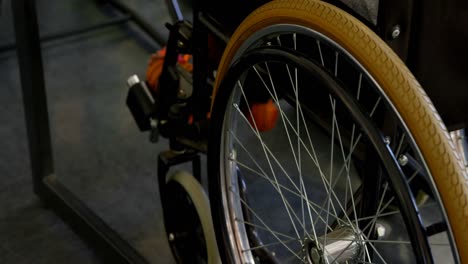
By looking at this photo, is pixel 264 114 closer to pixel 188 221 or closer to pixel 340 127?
pixel 188 221

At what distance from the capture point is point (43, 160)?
2.07 meters

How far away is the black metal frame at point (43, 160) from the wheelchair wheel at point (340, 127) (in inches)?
16.9

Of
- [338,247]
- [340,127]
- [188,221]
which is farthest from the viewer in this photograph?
[188,221]

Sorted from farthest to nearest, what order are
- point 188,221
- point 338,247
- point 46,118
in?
point 46,118
point 188,221
point 338,247

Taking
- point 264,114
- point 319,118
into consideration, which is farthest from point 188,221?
point 319,118

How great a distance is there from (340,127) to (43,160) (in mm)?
962

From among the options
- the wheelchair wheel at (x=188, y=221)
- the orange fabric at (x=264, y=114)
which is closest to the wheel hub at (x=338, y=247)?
the wheelchair wheel at (x=188, y=221)

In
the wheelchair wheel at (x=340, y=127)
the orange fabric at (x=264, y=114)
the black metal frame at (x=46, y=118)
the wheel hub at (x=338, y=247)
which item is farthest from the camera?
the orange fabric at (x=264, y=114)

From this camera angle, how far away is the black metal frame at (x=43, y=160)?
6.15 ft

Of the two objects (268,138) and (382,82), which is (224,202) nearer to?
(382,82)

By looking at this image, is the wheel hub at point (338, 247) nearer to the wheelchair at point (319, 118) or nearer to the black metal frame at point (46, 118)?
the wheelchair at point (319, 118)

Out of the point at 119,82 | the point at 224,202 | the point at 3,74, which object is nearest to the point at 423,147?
the point at 224,202

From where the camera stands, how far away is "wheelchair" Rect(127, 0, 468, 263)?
103cm

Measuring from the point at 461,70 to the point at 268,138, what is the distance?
1.07 meters
